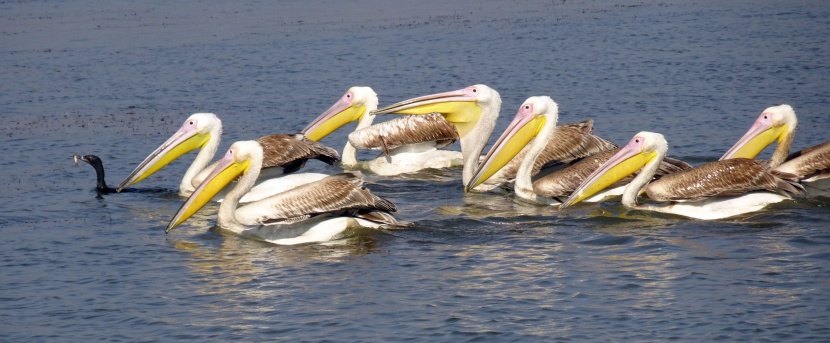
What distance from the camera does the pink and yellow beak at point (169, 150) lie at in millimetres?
11016

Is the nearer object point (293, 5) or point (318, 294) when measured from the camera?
point (318, 294)

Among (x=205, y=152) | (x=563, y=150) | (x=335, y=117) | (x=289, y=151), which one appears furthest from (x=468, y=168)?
(x=205, y=152)

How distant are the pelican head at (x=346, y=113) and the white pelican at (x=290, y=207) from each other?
10.1 ft

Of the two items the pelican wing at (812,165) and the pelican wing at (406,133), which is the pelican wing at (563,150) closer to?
the pelican wing at (406,133)

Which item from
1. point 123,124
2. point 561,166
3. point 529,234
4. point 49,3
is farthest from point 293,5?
point 529,234

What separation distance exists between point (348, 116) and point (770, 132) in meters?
4.52

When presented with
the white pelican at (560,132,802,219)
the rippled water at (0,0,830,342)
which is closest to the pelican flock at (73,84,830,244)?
the white pelican at (560,132,802,219)

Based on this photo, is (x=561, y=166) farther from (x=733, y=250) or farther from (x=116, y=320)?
(x=116, y=320)

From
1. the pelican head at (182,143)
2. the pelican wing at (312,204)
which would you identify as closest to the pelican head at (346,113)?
the pelican head at (182,143)

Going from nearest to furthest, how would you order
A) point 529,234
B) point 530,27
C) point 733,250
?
point 733,250
point 529,234
point 530,27

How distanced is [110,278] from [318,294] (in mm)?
1628

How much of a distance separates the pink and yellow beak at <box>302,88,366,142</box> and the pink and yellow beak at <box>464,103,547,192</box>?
2412 mm

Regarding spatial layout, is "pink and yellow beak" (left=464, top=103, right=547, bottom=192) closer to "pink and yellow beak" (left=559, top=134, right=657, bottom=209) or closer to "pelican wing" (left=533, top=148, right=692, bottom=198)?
"pelican wing" (left=533, top=148, right=692, bottom=198)

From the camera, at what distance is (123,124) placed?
15172mm
